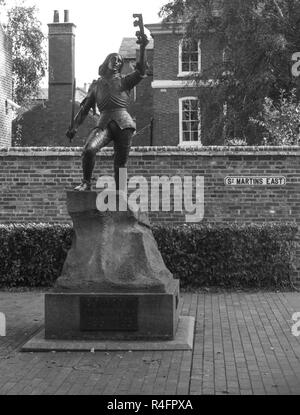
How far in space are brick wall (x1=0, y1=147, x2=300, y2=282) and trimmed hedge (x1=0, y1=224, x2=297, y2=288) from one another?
33.7 inches

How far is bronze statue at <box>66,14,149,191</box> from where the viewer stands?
7250mm

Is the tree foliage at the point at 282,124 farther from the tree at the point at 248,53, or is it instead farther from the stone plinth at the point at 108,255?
the stone plinth at the point at 108,255

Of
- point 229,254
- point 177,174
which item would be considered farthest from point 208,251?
point 177,174

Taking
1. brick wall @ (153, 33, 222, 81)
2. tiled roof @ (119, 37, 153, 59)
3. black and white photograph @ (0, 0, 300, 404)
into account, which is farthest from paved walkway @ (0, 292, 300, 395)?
tiled roof @ (119, 37, 153, 59)

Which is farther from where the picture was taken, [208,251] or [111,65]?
[208,251]

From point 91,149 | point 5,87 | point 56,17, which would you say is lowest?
point 91,149

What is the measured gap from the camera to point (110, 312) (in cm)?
687

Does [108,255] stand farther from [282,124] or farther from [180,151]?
[282,124]

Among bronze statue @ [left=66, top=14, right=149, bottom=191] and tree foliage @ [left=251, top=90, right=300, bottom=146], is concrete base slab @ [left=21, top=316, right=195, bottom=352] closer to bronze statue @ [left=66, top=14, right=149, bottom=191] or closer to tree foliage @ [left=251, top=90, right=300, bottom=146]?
bronze statue @ [left=66, top=14, right=149, bottom=191]

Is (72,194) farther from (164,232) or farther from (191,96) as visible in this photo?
(191,96)

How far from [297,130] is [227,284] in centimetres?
740

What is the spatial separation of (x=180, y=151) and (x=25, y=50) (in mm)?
21253

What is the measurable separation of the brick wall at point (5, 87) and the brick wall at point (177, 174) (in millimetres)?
9160

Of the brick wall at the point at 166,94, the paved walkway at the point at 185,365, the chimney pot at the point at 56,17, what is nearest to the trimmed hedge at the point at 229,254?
the paved walkway at the point at 185,365
